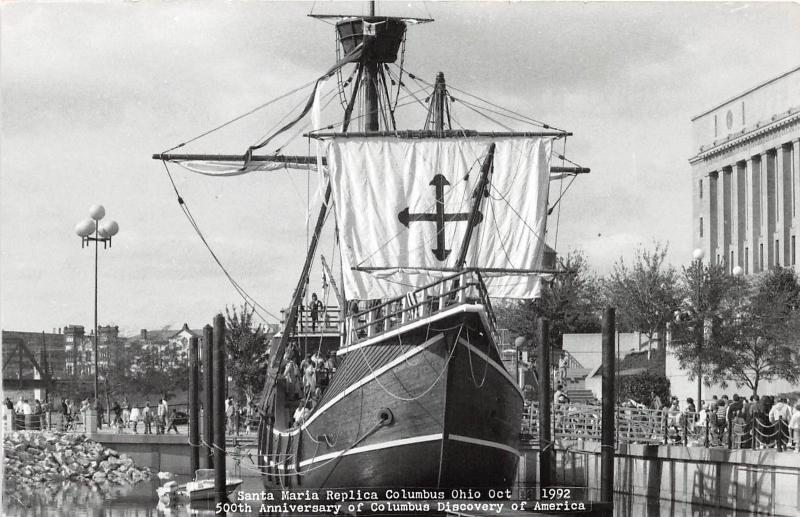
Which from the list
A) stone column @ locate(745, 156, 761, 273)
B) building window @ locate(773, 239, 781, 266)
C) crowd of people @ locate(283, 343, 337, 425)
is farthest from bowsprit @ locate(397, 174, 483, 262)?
stone column @ locate(745, 156, 761, 273)

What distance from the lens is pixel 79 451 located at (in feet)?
150

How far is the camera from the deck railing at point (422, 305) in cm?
3123

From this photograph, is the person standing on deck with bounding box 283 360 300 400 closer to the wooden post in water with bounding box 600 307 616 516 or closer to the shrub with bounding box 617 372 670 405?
the wooden post in water with bounding box 600 307 616 516

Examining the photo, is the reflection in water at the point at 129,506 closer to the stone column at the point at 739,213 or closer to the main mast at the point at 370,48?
the main mast at the point at 370,48

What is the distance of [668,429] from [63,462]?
19.2m

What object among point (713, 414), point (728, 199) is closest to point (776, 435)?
point (713, 414)

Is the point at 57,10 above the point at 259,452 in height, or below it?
above

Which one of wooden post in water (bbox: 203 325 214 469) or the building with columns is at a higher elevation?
the building with columns

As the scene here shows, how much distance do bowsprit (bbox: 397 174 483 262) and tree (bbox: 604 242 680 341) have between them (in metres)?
25.8

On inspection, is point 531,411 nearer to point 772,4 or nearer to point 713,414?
point 713,414

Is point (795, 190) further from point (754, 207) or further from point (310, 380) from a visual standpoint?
point (310, 380)

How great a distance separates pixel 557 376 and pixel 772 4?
30469 mm

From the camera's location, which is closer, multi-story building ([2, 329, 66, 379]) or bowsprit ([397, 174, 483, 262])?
bowsprit ([397, 174, 483, 262])

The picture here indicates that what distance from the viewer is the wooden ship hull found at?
31438mm
